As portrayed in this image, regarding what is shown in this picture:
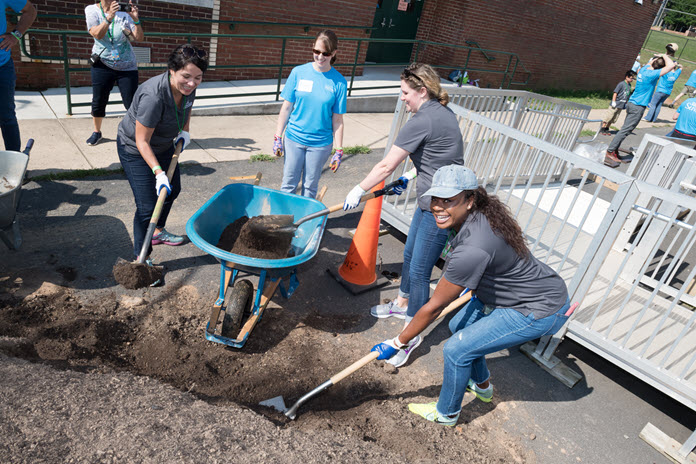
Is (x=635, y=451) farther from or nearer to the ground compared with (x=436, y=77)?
nearer to the ground

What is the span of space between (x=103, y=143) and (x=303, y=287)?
4202 mm

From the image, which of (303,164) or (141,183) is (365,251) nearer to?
(303,164)

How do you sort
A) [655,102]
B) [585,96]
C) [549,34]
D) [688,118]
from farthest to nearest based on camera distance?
[585,96] → [549,34] → [655,102] → [688,118]

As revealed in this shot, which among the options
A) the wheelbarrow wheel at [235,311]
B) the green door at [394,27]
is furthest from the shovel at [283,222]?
the green door at [394,27]

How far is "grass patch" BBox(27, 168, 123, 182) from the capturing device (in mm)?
5867

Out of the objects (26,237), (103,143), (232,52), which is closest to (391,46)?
(232,52)

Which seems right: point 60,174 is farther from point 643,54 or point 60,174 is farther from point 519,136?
point 643,54

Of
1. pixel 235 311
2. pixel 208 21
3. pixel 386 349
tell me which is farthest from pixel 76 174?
pixel 386 349

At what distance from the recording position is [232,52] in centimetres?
1020

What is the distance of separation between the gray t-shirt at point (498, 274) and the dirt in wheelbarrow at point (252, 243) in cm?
160

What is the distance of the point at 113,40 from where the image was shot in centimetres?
636

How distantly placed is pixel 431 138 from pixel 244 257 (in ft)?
5.41

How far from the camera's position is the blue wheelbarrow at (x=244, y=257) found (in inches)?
140

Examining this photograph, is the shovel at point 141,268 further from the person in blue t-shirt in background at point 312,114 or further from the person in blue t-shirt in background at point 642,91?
the person in blue t-shirt in background at point 642,91
